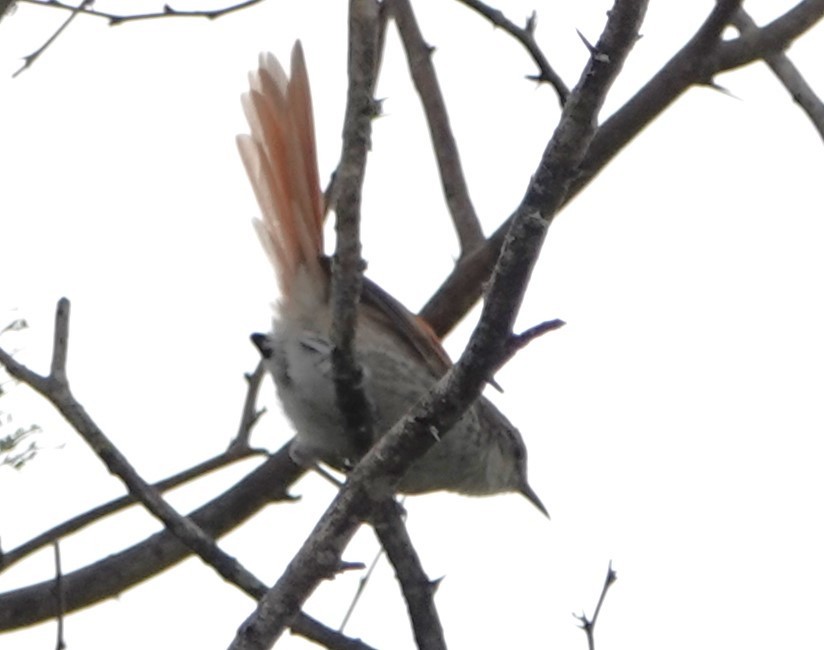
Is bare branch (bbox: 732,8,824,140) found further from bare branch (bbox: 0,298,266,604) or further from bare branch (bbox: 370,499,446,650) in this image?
bare branch (bbox: 0,298,266,604)

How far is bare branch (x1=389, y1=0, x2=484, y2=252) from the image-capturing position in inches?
227

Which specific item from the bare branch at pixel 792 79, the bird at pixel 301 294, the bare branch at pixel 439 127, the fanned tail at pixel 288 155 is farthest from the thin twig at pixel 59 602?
the bare branch at pixel 792 79

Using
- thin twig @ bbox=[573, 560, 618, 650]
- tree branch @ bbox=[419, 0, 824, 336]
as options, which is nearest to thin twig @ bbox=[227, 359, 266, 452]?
tree branch @ bbox=[419, 0, 824, 336]

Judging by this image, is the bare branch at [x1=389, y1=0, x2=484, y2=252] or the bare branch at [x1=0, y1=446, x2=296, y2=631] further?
the bare branch at [x1=389, y1=0, x2=484, y2=252]

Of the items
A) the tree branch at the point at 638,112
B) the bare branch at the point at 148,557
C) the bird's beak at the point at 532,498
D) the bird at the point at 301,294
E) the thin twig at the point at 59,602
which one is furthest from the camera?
the bird's beak at the point at 532,498

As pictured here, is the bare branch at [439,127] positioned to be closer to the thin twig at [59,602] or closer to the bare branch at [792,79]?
the bare branch at [792,79]

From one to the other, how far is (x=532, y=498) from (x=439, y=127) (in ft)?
5.54

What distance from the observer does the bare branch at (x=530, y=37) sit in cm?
408

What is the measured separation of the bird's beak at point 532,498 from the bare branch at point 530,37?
8.34ft

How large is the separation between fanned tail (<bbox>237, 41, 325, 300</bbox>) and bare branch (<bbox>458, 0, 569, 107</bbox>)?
2.90ft

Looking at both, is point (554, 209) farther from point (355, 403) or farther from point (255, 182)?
point (255, 182)

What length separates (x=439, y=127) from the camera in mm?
5996

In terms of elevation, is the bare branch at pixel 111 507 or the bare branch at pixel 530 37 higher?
the bare branch at pixel 530 37

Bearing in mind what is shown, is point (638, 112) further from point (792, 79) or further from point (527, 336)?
point (527, 336)
